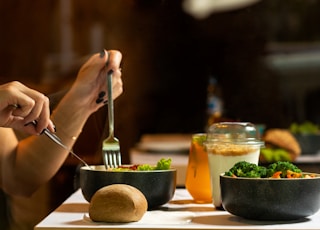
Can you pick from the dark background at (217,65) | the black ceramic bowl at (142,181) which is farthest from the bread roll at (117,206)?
the dark background at (217,65)

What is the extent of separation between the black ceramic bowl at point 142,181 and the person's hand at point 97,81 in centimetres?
42

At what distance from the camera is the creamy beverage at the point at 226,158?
155 cm

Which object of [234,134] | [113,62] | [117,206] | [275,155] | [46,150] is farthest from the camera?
[275,155]

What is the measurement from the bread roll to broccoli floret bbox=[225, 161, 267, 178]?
19cm

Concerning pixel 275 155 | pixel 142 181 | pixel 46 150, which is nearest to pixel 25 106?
pixel 142 181

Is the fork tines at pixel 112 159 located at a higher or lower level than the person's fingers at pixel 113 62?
lower

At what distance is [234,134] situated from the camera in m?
1.60

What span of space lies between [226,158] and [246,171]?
157 millimetres

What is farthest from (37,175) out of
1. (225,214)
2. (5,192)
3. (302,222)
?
(302,222)

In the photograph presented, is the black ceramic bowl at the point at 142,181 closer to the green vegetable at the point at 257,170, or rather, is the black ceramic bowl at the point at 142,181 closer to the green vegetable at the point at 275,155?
the green vegetable at the point at 257,170

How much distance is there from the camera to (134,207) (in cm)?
131

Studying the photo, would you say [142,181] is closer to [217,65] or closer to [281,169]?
[281,169]

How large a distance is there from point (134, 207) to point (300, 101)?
3.06 metres

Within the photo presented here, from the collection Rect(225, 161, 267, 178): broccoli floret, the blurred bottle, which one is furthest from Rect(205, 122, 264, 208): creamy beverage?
the blurred bottle
